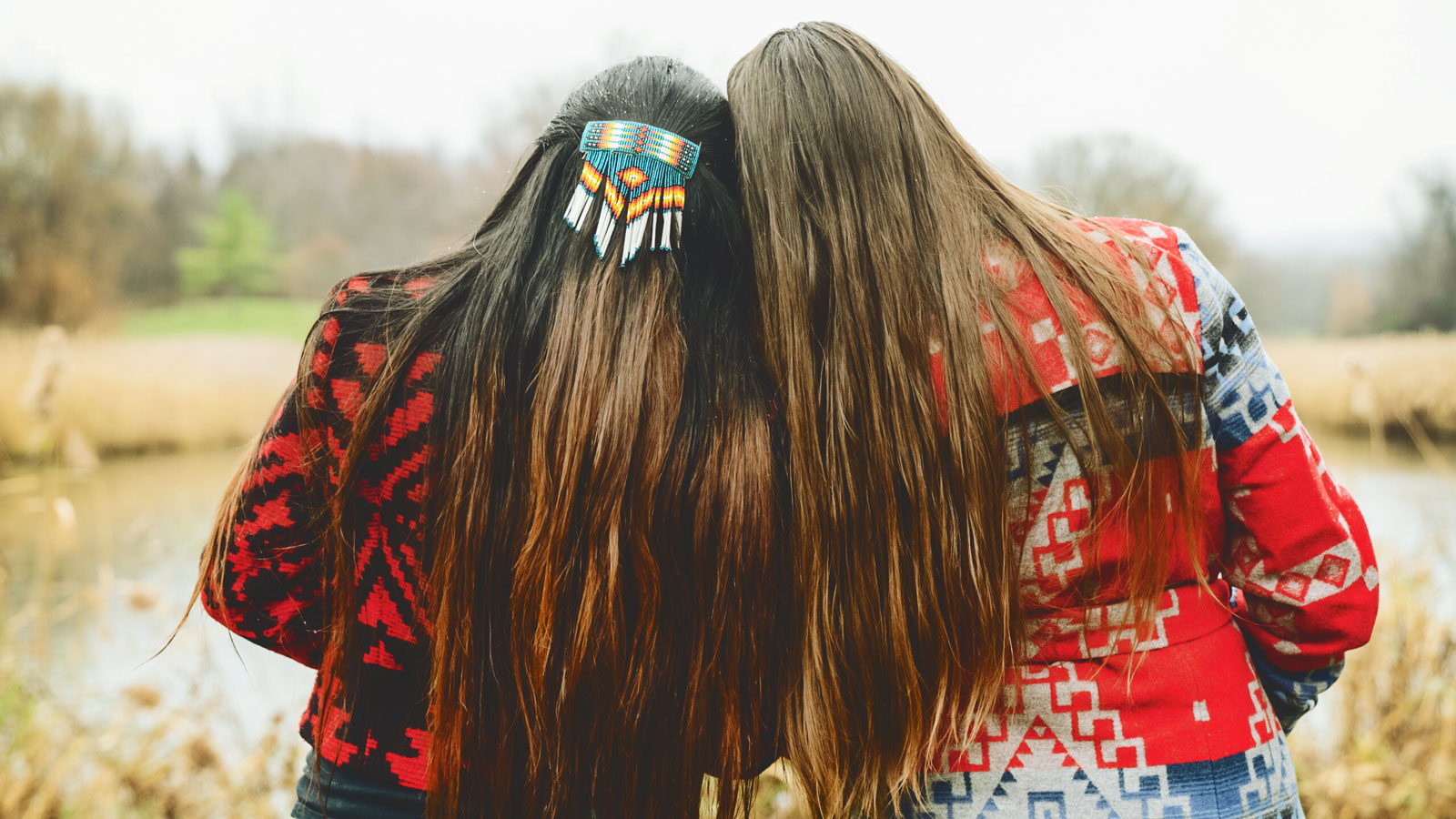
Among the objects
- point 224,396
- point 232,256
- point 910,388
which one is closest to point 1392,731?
point 910,388

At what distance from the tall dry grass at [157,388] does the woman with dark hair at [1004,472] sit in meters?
3.29

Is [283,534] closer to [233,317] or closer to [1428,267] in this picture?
[1428,267]

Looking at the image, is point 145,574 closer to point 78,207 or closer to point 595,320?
point 78,207

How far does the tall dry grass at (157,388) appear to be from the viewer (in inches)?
139

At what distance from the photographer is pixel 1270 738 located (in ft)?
2.98

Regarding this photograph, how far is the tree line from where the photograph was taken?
3.62 meters

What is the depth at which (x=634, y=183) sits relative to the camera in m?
0.87

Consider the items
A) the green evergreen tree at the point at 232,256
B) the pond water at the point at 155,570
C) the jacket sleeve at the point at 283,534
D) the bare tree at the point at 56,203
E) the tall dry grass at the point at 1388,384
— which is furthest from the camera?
the green evergreen tree at the point at 232,256

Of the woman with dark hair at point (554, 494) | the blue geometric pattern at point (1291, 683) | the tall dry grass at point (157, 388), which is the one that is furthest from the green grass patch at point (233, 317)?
the blue geometric pattern at point (1291, 683)

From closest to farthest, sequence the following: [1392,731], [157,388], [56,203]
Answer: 1. [1392,731]
2. [157,388]
3. [56,203]

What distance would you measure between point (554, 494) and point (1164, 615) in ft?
2.14

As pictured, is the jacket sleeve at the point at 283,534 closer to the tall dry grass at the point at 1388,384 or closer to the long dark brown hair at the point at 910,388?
the long dark brown hair at the point at 910,388

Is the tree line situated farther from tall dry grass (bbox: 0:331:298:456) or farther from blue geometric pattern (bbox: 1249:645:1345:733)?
blue geometric pattern (bbox: 1249:645:1345:733)

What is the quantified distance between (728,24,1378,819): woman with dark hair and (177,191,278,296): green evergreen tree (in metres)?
4.95
